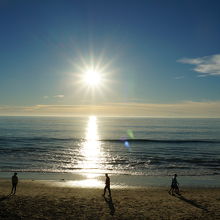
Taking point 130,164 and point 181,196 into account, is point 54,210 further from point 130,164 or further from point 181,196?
point 130,164

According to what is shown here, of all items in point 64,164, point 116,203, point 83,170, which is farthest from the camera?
point 64,164

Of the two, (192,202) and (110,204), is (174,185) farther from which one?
(110,204)

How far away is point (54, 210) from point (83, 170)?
1850 centimetres

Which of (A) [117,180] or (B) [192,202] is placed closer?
(B) [192,202]

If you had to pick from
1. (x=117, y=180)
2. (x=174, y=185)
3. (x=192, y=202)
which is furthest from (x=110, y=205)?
(x=117, y=180)

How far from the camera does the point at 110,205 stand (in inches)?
684

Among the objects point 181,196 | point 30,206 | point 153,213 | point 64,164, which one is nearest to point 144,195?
point 181,196

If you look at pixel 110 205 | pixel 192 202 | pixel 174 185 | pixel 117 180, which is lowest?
pixel 110 205

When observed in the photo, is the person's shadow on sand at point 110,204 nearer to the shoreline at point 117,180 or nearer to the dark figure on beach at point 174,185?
the dark figure on beach at point 174,185

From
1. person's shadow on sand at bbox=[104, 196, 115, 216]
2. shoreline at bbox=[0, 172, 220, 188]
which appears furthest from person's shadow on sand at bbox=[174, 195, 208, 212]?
shoreline at bbox=[0, 172, 220, 188]

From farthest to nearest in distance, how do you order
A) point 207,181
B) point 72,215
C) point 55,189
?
point 207,181, point 55,189, point 72,215

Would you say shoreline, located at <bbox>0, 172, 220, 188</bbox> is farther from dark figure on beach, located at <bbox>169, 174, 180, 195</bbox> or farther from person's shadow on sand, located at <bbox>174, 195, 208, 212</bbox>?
person's shadow on sand, located at <bbox>174, 195, 208, 212</bbox>

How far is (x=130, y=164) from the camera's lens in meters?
37.9

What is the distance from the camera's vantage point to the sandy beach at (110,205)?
1493 centimetres
